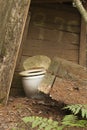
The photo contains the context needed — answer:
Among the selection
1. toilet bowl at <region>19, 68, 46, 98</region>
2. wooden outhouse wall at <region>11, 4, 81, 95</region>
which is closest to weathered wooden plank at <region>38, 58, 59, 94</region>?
toilet bowl at <region>19, 68, 46, 98</region>

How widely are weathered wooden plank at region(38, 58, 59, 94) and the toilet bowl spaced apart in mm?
179

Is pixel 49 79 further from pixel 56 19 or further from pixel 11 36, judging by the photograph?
pixel 56 19

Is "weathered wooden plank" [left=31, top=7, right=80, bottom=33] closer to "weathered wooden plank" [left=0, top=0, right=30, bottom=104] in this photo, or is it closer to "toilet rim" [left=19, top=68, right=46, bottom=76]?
"toilet rim" [left=19, top=68, right=46, bottom=76]

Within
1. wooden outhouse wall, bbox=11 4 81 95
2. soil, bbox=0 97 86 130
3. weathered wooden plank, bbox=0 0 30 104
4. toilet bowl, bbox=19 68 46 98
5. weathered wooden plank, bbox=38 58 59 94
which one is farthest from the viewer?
wooden outhouse wall, bbox=11 4 81 95

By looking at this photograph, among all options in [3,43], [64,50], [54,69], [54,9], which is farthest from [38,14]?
[3,43]

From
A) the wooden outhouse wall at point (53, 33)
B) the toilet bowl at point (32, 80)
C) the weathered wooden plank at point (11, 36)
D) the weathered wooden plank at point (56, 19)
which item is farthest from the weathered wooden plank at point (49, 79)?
the weathered wooden plank at point (56, 19)

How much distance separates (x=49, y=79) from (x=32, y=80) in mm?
373

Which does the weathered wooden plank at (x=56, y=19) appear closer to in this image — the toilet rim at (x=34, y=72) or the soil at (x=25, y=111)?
the toilet rim at (x=34, y=72)

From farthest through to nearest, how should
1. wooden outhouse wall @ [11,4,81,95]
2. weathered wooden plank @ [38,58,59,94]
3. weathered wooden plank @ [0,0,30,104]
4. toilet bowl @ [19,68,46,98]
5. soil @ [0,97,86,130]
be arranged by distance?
wooden outhouse wall @ [11,4,81,95]
toilet bowl @ [19,68,46,98]
weathered wooden plank @ [38,58,59,94]
weathered wooden plank @ [0,0,30,104]
soil @ [0,97,86,130]

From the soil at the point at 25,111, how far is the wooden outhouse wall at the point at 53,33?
94 centimetres

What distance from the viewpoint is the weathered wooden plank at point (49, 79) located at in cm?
342

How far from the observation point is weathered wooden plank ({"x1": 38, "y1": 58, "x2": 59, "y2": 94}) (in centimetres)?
342

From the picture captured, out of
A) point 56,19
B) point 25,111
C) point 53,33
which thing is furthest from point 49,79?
point 56,19

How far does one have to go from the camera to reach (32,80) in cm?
388
